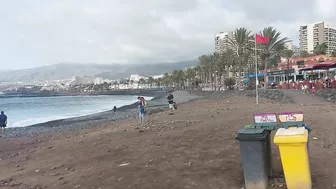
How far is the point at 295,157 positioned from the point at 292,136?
0.30 m

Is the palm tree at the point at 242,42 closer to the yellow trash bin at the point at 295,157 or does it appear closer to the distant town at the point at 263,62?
the distant town at the point at 263,62

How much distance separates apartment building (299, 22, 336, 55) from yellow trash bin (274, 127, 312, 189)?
12033cm

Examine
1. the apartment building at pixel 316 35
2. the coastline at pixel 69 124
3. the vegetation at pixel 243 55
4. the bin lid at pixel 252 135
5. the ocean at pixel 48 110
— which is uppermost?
the apartment building at pixel 316 35

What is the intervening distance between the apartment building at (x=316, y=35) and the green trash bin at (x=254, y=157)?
4736 inches

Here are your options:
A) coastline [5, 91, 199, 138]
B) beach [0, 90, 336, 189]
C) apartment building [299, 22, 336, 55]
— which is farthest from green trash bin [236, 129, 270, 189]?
apartment building [299, 22, 336, 55]

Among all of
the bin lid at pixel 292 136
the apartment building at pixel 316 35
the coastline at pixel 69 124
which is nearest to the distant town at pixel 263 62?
the apartment building at pixel 316 35

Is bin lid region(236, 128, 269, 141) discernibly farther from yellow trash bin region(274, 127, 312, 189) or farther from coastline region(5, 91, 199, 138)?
coastline region(5, 91, 199, 138)

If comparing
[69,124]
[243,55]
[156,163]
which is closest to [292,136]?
[156,163]

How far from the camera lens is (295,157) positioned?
4.80 meters

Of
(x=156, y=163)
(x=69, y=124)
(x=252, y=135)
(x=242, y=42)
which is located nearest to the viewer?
(x=252, y=135)

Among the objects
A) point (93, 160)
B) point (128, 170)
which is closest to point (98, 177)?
point (128, 170)

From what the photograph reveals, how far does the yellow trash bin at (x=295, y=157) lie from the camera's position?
474 centimetres

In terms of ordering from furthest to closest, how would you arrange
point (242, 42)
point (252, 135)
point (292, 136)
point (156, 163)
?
1. point (242, 42)
2. point (156, 163)
3. point (252, 135)
4. point (292, 136)

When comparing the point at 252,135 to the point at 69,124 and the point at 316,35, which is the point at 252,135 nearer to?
the point at 69,124
